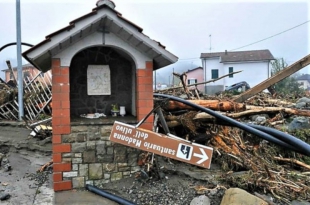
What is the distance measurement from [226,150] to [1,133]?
7.13 meters

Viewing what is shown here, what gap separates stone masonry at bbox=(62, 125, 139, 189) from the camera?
5.43m

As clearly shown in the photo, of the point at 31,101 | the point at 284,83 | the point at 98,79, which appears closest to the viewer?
the point at 98,79

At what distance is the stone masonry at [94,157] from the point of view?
17.8ft

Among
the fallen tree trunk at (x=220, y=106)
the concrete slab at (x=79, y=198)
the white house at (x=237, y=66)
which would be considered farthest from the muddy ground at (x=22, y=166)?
the white house at (x=237, y=66)

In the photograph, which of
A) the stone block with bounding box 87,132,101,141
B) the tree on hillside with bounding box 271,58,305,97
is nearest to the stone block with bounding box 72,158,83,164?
the stone block with bounding box 87,132,101,141

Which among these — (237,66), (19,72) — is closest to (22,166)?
(19,72)

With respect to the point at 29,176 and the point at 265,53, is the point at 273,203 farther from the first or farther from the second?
the point at 265,53

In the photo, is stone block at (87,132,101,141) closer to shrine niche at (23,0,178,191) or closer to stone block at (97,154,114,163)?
shrine niche at (23,0,178,191)

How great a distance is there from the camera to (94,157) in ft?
18.0

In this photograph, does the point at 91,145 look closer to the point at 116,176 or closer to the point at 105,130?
the point at 105,130

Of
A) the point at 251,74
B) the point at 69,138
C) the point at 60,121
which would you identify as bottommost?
the point at 69,138

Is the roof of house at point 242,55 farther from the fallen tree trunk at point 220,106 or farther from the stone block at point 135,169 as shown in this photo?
the stone block at point 135,169

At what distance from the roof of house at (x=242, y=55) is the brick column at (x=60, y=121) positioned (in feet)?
101

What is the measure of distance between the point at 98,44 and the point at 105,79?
1.11 meters
